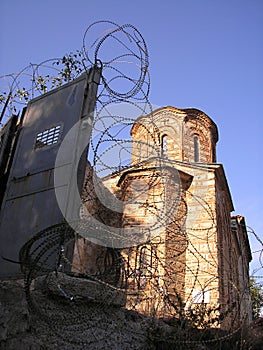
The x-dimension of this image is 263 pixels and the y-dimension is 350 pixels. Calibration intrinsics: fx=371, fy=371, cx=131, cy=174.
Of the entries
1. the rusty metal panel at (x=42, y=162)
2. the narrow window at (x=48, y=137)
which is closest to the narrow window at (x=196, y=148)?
the rusty metal panel at (x=42, y=162)

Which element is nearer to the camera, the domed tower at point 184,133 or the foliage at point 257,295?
the foliage at point 257,295

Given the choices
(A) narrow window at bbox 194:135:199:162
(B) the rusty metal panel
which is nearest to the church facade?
(A) narrow window at bbox 194:135:199:162

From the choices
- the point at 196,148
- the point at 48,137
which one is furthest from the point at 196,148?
the point at 48,137

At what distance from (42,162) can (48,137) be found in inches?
16.2

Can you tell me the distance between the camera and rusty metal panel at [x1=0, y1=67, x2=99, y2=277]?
469 cm

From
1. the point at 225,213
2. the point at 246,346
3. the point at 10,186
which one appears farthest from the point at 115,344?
the point at 225,213

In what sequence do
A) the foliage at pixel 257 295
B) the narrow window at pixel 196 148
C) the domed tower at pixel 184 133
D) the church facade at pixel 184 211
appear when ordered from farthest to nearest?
the narrow window at pixel 196 148 → the domed tower at pixel 184 133 → the church facade at pixel 184 211 → the foliage at pixel 257 295

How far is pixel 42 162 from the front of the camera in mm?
5148

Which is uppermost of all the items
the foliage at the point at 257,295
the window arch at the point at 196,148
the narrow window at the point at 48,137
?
the window arch at the point at 196,148

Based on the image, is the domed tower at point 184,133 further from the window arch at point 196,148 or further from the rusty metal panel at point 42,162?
the rusty metal panel at point 42,162

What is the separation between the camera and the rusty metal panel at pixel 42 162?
4691mm

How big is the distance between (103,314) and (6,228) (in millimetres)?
1792

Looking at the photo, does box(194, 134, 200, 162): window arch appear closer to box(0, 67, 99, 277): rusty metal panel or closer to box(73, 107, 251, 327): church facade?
box(73, 107, 251, 327): church facade

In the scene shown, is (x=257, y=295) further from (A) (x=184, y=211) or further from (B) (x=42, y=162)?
(B) (x=42, y=162)
